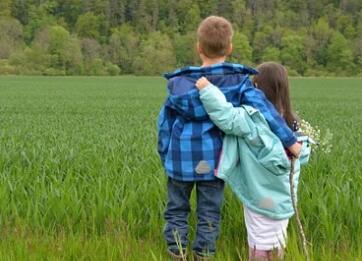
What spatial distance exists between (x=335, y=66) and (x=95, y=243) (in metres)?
103

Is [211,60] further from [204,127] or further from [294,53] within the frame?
[294,53]

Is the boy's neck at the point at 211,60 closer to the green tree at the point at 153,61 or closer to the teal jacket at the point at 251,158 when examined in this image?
the teal jacket at the point at 251,158

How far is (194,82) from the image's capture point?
3.73 m

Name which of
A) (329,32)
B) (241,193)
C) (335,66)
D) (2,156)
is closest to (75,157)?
(2,156)

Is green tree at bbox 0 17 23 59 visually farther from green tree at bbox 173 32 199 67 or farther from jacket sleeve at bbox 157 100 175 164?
jacket sleeve at bbox 157 100 175 164

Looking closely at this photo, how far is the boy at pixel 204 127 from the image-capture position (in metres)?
3.66

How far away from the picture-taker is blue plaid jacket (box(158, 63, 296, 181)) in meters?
3.68

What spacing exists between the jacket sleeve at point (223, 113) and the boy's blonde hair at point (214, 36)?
25 cm

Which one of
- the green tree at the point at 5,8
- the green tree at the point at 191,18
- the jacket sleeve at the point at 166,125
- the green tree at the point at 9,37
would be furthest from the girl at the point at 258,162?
the green tree at the point at 5,8

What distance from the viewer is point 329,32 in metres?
116

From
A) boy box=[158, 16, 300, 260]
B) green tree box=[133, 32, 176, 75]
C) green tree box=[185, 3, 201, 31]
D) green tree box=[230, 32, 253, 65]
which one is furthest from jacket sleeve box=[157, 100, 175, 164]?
green tree box=[185, 3, 201, 31]

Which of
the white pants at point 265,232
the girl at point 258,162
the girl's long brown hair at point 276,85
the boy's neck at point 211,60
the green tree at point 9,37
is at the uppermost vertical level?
the boy's neck at point 211,60

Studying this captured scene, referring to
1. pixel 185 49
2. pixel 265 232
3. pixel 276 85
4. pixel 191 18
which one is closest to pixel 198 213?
Answer: pixel 265 232

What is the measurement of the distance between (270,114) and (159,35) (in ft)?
370
